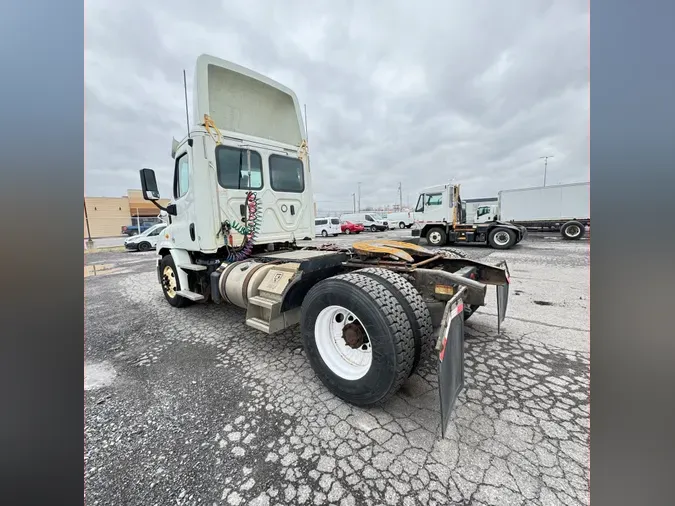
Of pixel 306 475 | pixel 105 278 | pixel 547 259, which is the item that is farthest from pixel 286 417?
pixel 547 259

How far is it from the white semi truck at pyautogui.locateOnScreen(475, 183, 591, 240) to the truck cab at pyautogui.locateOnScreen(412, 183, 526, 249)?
14.7 feet

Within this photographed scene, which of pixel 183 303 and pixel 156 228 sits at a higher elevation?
pixel 156 228

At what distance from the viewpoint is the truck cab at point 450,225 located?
44.1ft

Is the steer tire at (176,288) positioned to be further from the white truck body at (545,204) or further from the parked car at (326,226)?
the white truck body at (545,204)

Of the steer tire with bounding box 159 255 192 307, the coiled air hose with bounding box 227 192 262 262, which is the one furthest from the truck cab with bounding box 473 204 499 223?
the steer tire with bounding box 159 255 192 307

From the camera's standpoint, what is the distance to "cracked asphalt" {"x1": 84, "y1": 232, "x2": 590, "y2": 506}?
160 centimetres

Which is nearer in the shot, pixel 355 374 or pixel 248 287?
pixel 355 374

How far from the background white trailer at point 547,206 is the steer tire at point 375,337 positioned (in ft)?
63.5

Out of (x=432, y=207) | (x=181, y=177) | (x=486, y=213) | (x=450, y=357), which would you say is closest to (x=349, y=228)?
(x=486, y=213)

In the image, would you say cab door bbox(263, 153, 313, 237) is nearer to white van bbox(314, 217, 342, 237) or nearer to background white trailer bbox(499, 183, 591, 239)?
background white trailer bbox(499, 183, 591, 239)
